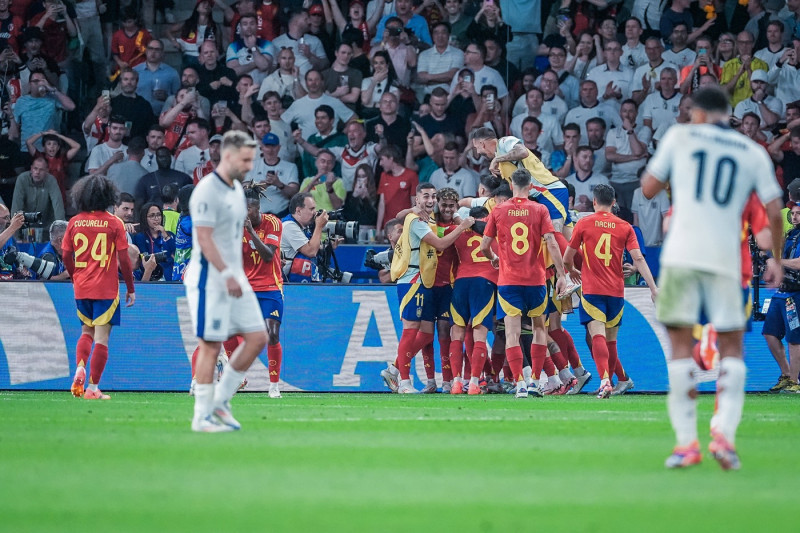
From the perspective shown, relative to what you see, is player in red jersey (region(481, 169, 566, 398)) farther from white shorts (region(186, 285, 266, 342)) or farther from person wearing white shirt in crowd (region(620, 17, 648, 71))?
person wearing white shirt in crowd (region(620, 17, 648, 71))

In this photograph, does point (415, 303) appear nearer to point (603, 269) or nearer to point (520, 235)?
point (520, 235)

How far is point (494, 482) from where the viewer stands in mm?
6230

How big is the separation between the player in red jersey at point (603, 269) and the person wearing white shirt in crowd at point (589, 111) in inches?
266

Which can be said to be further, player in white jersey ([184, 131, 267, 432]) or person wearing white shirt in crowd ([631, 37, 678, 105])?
person wearing white shirt in crowd ([631, 37, 678, 105])

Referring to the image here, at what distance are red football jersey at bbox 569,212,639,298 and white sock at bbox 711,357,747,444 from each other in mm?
7334

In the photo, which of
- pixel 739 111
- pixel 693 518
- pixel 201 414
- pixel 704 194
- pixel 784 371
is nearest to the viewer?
pixel 693 518

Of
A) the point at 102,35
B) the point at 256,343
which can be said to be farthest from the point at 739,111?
the point at 256,343

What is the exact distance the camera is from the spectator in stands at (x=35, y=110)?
2123 cm

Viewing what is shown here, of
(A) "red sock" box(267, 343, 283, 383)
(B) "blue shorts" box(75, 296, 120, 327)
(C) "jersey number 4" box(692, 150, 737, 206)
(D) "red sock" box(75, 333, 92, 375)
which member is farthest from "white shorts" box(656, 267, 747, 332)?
(A) "red sock" box(267, 343, 283, 383)

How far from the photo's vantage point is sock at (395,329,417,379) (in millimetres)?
16109

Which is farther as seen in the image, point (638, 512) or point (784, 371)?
point (784, 371)

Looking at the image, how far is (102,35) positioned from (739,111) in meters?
11.8

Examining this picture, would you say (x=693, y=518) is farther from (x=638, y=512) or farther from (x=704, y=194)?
(x=704, y=194)

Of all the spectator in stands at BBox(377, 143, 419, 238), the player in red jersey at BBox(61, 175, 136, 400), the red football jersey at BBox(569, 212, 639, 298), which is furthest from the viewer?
the spectator in stands at BBox(377, 143, 419, 238)
